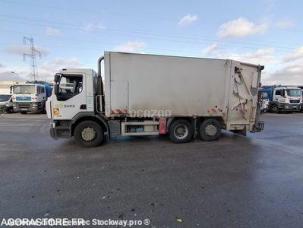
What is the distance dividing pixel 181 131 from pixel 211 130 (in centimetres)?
117

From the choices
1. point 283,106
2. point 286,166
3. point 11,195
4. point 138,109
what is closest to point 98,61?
point 138,109

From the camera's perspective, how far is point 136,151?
666cm

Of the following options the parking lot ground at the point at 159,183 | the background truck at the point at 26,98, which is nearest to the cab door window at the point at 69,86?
the parking lot ground at the point at 159,183

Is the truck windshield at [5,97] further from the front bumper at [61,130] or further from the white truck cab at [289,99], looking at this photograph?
the white truck cab at [289,99]

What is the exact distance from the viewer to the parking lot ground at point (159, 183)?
3199mm

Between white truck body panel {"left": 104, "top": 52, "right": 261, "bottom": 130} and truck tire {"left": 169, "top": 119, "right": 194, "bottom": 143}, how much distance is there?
0.37 meters

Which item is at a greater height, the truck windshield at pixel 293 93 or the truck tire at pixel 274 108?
the truck windshield at pixel 293 93

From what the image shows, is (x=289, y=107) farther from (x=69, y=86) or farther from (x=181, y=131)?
(x=69, y=86)

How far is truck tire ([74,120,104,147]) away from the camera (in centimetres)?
708

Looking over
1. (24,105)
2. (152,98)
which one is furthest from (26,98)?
(152,98)

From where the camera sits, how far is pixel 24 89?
1766 centimetres

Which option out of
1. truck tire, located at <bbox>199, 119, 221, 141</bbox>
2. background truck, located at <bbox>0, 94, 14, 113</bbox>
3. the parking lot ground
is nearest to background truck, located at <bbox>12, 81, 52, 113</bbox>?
background truck, located at <bbox>0, 94, 14, 113</bbox>

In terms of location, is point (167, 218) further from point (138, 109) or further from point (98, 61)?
point (98, 61)

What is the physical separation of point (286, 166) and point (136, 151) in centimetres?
410
